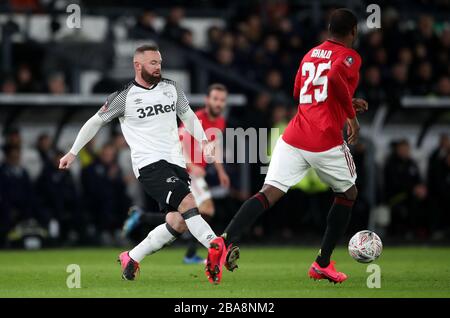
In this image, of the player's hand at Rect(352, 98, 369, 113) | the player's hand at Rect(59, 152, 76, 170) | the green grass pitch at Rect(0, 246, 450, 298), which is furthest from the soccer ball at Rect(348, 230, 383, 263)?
the player's hand at Rect(59, 152, 76, 170)

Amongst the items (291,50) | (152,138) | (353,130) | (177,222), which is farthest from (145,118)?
(291,50)

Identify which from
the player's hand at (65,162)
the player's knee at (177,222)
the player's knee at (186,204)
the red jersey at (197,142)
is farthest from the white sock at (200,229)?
the red jersey at (197,142)

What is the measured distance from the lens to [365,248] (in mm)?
10117

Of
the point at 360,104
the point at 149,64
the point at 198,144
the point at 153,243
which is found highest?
the point at 149,64

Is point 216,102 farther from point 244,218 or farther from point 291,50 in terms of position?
point 291,50

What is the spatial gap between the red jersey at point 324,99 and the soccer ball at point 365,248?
1197mm

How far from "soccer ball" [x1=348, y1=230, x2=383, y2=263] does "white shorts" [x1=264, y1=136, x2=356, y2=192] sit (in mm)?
878

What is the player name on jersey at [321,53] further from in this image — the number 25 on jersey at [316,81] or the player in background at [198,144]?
the player in background at [198,144]

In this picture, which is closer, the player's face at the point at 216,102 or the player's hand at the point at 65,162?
the player's hand at the point at 65,162

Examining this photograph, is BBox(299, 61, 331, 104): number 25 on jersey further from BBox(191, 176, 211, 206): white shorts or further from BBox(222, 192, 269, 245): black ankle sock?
BBox(191, 176, 211, 206): white shorts

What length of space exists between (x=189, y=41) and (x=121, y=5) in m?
2.98

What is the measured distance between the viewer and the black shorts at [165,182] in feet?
31.2

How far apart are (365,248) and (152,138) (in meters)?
2.28

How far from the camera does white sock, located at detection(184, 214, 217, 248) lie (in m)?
9.33
